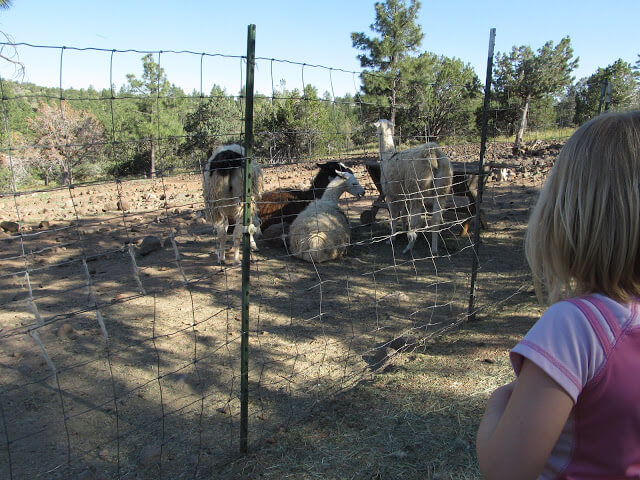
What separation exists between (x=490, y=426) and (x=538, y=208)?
522 mm

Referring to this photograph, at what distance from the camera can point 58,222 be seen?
10.6 m

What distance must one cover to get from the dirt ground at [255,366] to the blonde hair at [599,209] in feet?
6.97

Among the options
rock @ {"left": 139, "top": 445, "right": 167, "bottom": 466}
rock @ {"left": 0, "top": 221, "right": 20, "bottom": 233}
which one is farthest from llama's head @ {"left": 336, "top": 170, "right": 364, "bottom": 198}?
rock @ {"left": 0, "top": 221, "right": 20, "bottom": 233}

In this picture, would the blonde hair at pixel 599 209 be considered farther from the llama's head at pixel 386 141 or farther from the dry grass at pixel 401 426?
the llama's head at pixel 386 141

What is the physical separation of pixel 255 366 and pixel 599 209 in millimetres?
3826

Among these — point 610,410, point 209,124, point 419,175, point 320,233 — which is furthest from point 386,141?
point 610,410

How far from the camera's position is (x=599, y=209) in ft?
2.93

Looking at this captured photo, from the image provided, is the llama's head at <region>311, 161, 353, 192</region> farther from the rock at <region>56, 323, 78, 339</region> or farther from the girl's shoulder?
the girl's shoulder

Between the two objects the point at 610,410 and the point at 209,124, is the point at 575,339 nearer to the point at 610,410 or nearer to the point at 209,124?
the point at 610,410

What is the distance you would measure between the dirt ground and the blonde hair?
2126 millimetres

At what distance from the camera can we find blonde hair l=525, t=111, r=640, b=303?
0.88 meters

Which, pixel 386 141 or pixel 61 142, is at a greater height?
pixel 386 141

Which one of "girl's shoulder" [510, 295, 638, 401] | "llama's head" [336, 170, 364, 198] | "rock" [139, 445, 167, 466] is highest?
"llama's head" [336, 170, 364, 198]

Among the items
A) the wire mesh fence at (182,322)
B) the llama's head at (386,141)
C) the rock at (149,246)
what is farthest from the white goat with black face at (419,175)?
the rock at (149,246)
